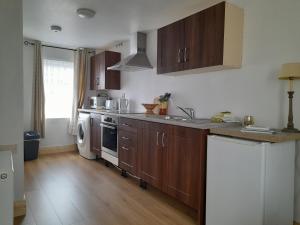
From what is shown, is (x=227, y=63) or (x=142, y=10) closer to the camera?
(x=227, y=63)

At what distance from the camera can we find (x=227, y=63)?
7.45ft

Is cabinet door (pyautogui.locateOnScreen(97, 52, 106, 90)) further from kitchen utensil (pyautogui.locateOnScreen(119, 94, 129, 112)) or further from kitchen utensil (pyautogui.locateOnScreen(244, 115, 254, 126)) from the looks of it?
kitchen utensil (pyautogui.locateOnScreen(244, 115, 254, 126))

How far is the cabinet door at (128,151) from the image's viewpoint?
3045 millimetres

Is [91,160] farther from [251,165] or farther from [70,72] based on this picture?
[251,165]

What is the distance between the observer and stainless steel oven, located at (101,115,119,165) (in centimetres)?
351

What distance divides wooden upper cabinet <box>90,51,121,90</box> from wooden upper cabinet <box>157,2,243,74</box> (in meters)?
Answer: 2.12

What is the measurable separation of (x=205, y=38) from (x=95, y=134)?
2.73m

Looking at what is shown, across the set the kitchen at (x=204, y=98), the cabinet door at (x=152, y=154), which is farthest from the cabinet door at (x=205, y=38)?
the cabinet door at (x=152, y=154)

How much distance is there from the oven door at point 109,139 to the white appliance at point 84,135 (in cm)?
56

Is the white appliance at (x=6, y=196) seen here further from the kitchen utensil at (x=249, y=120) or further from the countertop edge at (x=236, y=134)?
the kitchen utensil at (x=249, y=120)

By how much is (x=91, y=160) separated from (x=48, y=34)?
2.50m

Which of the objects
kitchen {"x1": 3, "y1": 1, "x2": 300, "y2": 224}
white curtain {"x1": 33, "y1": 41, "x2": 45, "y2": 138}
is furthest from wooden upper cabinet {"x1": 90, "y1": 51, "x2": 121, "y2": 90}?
white curtain {"x1": 33, "y1": 41, "x2": 45, "y2": 138}

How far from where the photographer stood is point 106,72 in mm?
4512

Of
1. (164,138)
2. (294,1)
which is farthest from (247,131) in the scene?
(294,1)
